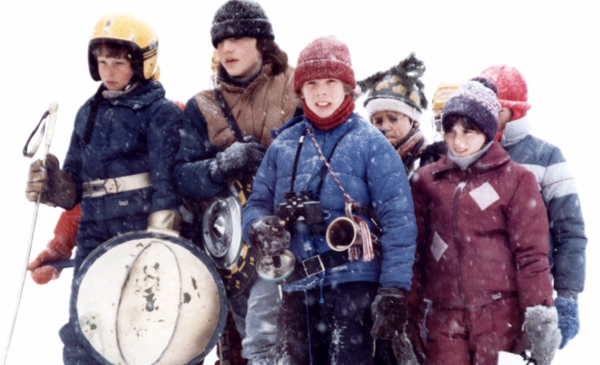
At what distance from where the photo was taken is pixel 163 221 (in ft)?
13.1

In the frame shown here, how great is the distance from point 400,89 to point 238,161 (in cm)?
117

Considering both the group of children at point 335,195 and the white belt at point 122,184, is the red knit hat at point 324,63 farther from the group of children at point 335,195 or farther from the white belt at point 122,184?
the white belt at point 122,184

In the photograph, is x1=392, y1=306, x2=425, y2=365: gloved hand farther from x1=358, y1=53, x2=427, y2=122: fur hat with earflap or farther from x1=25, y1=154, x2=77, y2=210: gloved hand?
x1=25, y1=154, x2=77, y2=210: gloved hand

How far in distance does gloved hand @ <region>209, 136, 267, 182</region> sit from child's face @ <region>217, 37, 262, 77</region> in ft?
1.40

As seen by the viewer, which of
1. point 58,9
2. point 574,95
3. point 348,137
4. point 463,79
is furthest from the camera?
→ point 58,9

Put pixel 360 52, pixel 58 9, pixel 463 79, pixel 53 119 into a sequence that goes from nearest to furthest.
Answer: pixel 53 119, pixel 463 79, pixel 58 9, pixel 360 52

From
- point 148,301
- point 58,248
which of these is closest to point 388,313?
point 148,301

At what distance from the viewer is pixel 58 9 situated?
25.2m

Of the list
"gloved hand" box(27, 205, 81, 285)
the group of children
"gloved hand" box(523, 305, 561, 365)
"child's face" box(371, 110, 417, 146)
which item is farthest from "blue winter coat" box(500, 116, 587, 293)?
"gloved hand" box(27, 205, 81, 285)

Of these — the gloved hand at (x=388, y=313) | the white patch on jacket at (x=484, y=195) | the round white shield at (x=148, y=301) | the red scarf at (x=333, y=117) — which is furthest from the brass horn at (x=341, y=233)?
the round white shield at (x=148, y=301)

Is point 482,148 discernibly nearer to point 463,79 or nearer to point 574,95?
point 463,79

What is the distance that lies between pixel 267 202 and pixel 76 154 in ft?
4.70

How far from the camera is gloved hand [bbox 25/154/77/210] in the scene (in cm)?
412

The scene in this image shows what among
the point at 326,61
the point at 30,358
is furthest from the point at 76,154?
the point at 30,358
